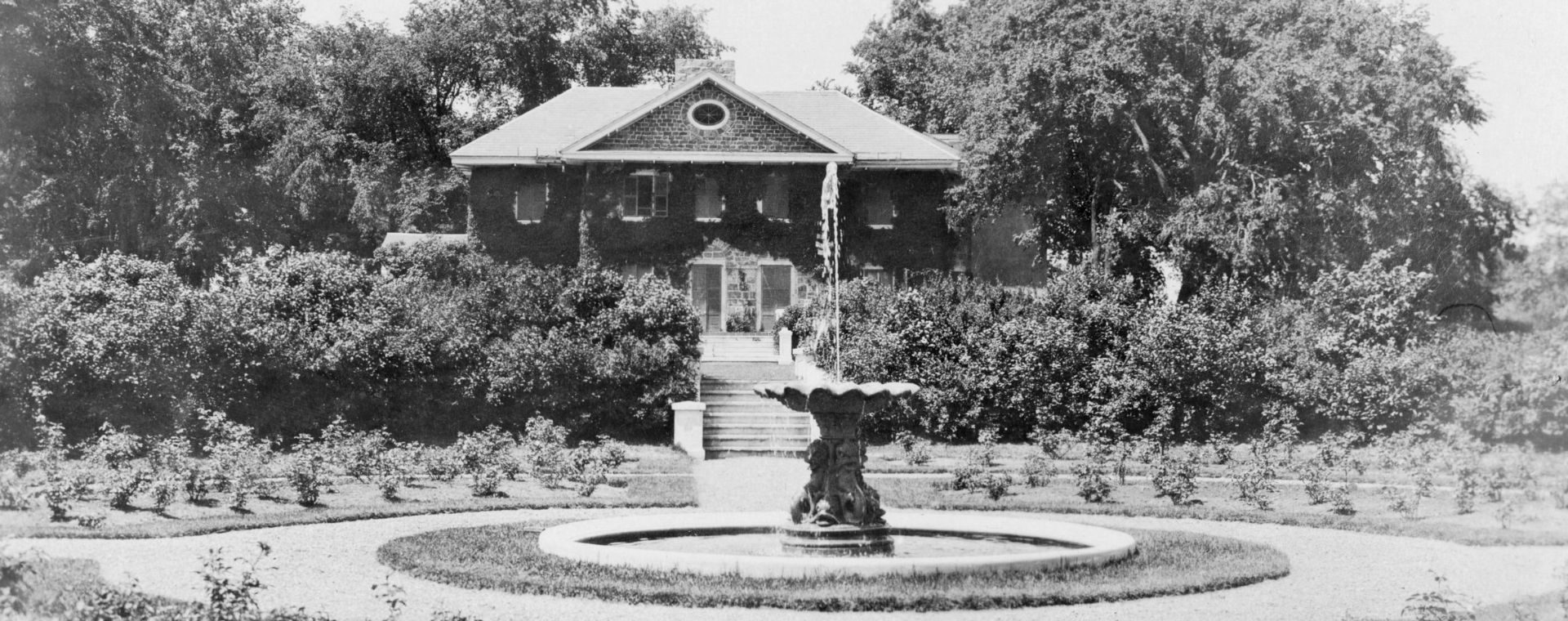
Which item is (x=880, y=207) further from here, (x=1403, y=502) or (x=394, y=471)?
(x=1403, y=502)

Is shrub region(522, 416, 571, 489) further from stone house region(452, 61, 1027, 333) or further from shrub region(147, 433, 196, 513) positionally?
stone house region(452, 61, 1027, 333)

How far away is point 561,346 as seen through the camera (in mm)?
26969

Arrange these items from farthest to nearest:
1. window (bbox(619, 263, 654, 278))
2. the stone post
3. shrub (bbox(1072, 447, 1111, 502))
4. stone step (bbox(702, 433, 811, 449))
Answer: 1. window (bbox(619, 263, 654, 278))
2. stone step (bbox(702, 433, 811, 449))
3. the stone post
4. shrub (bbox(1072, 447, 1111, 502))

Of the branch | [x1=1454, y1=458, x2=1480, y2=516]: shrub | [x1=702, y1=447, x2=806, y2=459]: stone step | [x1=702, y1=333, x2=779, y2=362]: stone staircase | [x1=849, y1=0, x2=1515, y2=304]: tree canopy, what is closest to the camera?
[x1=1454, y1=458, x2=1480, y2=516]: shrub

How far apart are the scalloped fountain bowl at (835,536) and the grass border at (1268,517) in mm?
2455

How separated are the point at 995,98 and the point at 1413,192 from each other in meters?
9.54

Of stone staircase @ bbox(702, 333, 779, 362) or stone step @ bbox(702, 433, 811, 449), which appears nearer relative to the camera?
stone step @ bbox(702, 433, 811, 449)

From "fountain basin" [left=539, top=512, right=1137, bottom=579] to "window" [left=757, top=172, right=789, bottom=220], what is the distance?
23.2 meters

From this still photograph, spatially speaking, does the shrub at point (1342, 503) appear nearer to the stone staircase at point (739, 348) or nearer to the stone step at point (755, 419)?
the stone step at point (755, 419)

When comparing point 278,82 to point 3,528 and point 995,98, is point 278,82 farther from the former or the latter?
point 3,528

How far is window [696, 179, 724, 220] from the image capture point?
129 ft

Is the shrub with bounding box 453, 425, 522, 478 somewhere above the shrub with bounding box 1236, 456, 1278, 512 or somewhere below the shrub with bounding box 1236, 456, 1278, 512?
above

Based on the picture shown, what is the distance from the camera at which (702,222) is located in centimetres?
3931

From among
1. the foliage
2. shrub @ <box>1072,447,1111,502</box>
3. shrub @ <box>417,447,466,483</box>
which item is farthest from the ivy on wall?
shrub @ <box>1072,447,1111,502</box>
